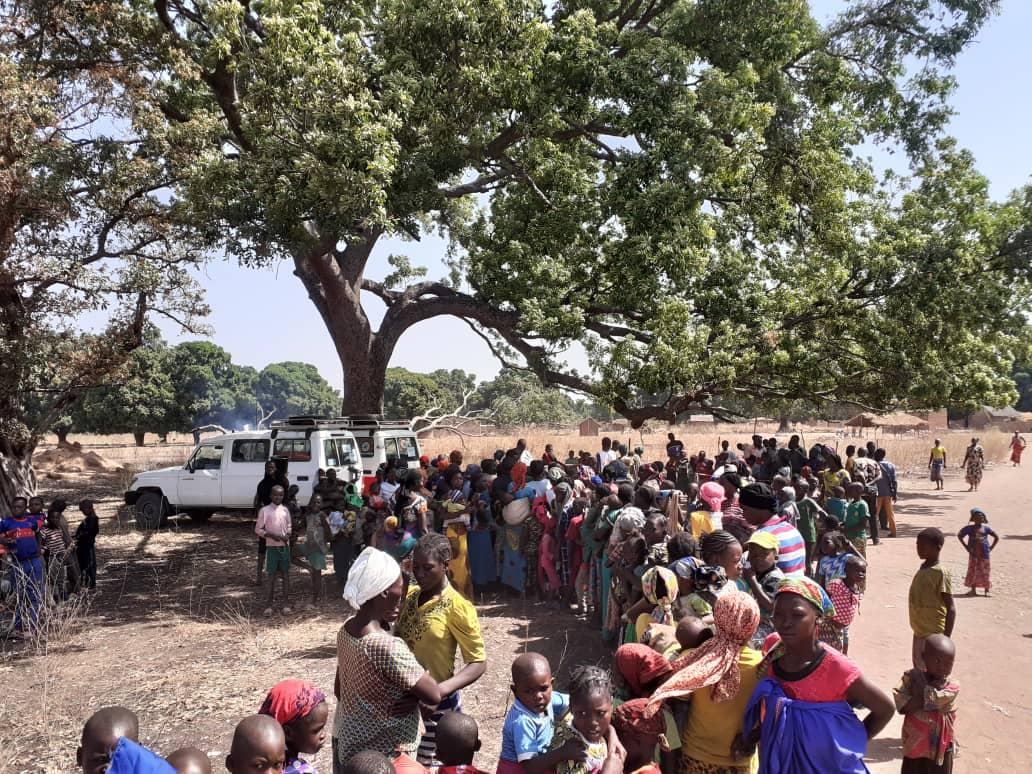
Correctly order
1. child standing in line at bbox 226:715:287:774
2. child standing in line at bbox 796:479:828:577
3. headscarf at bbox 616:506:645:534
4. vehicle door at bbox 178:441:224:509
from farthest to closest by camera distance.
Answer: vehicle door at bbox 178:441:224:509 < child standing in line at bbox 796:479:828:577 < headscarf at bbox 616:506:645:534 < child standing in line at bbox 226:715:287:774

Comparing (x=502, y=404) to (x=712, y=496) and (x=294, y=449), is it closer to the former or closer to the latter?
(x=294, y=449)

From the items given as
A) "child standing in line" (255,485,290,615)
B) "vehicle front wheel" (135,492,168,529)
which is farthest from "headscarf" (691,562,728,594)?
"vehicle front wheel" (135,492,168,529)

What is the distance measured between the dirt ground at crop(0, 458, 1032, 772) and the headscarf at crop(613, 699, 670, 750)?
211cm

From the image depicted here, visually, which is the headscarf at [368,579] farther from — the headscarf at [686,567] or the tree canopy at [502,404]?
the tree canopy at [502,404]

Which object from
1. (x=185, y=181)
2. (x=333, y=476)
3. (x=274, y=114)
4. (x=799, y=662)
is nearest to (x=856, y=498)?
(x=333, y=476)

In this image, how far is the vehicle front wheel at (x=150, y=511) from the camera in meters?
13.7

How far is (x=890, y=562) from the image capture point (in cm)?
1119

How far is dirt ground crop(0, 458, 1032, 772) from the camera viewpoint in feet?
17.4

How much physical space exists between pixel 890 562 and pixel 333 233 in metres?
9.45

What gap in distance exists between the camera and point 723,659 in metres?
2.97

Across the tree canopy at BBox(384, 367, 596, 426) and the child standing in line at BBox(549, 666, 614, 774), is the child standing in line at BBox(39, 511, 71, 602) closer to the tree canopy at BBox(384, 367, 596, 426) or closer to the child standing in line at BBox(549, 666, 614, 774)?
the child standing in line at BBox(549, 666, 614, 774)

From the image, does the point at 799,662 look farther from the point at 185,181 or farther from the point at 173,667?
the point at 185,181

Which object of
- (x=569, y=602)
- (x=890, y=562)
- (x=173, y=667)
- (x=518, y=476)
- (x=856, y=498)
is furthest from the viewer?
(x=890, y=562)

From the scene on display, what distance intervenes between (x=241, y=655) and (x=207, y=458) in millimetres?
7473
